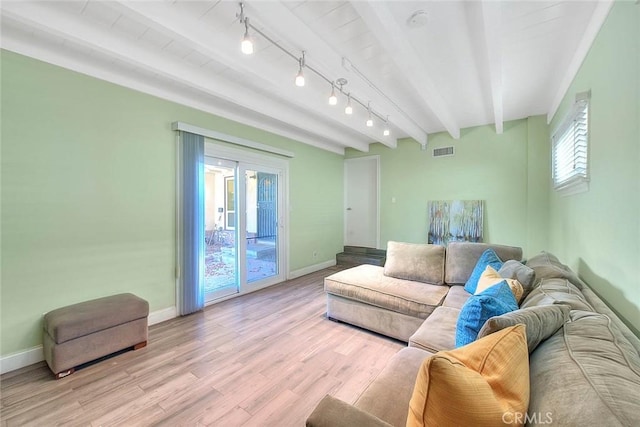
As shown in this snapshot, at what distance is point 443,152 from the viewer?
4863mm

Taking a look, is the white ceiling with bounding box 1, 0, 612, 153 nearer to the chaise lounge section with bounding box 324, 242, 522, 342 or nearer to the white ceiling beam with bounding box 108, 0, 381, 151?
the white ceiling beam with bounding box 108, 0, 381, 151

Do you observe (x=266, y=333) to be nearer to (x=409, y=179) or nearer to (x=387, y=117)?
(x=387, y=117)

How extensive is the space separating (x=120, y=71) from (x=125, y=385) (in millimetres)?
2794

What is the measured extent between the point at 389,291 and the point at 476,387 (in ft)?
6.28

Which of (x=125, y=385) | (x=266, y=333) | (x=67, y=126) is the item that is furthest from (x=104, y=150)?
(x=266, y=333)

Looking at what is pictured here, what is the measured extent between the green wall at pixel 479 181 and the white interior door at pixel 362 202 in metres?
0.20

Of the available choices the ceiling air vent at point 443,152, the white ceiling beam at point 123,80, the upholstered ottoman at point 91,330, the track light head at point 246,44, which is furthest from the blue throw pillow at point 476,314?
the ceiling air vent at point 443,152

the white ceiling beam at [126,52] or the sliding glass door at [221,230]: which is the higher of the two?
the white ceiling beam at [126,52]

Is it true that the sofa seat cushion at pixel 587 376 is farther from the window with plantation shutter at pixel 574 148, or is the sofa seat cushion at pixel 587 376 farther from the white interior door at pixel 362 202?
the white interior door at pixel 362 202

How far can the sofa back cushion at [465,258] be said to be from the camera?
2.84 metres

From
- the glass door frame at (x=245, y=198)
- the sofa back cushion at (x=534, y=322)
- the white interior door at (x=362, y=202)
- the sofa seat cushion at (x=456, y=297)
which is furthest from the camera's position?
the white interior door at (x=362, y=202)

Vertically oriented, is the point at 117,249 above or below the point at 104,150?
below

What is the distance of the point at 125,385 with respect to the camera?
6.39ft

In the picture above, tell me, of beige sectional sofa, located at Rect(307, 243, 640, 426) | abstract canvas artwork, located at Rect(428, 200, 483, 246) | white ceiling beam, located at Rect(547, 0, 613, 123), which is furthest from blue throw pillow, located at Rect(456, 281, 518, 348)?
abstract canvas artwork, located at Rect(428, 200, 483, 246)
